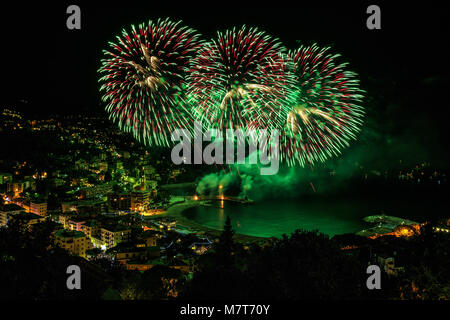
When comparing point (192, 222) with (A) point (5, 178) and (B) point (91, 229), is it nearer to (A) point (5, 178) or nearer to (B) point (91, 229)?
(B) point (91, 229)

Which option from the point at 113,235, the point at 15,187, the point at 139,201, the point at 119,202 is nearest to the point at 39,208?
the point at 15,187

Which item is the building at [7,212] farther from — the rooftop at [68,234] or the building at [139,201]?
the building at [139,201]

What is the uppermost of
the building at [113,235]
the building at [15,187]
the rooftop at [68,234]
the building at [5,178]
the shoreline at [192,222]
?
the building at [5,178]

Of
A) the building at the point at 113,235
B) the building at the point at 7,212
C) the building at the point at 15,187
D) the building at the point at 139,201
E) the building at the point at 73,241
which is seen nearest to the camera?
the building at the point at 73,241

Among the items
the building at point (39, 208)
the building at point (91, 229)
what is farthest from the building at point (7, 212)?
the building at point (91, 229)

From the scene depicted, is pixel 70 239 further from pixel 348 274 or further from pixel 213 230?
pixel 348 274
